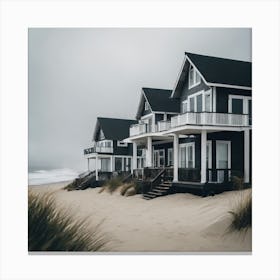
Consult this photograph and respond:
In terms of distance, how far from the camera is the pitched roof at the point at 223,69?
771 cm

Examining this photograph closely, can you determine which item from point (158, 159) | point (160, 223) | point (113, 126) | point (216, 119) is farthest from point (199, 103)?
point (160, 223)

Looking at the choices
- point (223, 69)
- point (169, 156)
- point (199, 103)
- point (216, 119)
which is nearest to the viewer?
point (223, 69)

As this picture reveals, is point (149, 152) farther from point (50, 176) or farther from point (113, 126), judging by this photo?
point (50, 176)

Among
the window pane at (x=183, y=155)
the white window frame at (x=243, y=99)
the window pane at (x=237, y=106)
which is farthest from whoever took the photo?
the window pane at (x=183, y=155)

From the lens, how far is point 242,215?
6.90 meters

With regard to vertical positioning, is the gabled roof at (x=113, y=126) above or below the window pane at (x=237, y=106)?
below

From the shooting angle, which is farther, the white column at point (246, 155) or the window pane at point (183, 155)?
the window pane at point (183, 155)

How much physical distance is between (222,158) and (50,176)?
451 centimetres

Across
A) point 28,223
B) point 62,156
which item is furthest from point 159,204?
point 28,223

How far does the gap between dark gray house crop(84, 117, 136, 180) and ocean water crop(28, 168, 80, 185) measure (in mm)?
509

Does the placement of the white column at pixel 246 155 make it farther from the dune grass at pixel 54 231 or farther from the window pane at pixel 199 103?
the dune grass at pixel 54 231

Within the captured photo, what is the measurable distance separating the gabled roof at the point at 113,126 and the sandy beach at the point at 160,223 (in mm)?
1353

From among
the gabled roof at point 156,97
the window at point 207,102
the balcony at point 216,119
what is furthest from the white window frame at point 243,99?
the gabled roof at point 156,97
